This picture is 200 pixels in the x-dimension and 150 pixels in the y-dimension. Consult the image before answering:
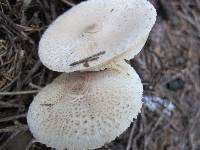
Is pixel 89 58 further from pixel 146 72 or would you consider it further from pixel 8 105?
pixel 146 72

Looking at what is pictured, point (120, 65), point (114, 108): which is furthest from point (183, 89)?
point (114, 108)

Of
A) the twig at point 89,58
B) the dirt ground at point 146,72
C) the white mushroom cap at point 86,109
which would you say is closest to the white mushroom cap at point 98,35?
the twig at point 89,58

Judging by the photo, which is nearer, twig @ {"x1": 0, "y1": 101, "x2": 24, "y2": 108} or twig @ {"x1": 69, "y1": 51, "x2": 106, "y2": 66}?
twig @ {"x1": 69, "y1": 51, "x2": 106, "y2": 66}

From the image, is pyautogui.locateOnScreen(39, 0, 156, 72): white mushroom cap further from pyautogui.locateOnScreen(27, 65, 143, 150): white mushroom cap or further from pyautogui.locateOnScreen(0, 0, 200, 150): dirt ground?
pyautogui.locateOnScreen(0, 0, 200, 150): dirt ground

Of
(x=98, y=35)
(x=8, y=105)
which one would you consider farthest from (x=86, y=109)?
(x=8, y=105)

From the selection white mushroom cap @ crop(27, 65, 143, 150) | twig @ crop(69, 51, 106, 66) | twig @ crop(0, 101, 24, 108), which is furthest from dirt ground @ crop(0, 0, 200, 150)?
twig @ crop(69, 51, 106, 66)

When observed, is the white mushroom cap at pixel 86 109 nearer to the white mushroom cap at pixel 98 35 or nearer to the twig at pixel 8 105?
the white mushroom cap at pixel 98 35
